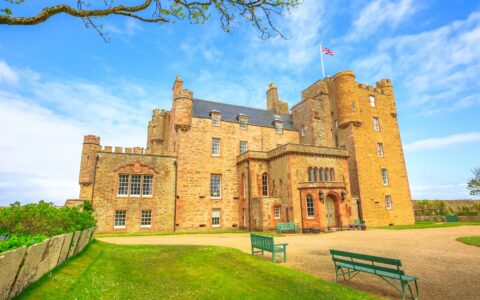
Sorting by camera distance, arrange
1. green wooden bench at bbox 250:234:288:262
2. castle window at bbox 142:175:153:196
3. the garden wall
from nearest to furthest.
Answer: the garden wall
green wooden bench at bbox 250:234:288:262
castle window at bbox 142:175:153:196

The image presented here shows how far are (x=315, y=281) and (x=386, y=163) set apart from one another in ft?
101

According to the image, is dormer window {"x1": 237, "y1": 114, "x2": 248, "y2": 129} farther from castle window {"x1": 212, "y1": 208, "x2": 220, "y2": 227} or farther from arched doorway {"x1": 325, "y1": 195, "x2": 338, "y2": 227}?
arched doorway {"x1": 325, "y1": 195, "x2": 338, "y2": 227}

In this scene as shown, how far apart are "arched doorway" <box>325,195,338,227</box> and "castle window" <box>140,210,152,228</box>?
58.2ft

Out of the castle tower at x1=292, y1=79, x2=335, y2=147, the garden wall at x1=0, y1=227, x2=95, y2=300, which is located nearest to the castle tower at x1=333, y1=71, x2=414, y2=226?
the castle tower at x1=292, y1=79, x2=335, y2=147

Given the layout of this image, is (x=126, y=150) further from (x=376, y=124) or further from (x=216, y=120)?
(x=376, y=124)

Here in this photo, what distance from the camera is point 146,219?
2711 centimetres

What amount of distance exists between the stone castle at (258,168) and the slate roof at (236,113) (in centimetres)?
17

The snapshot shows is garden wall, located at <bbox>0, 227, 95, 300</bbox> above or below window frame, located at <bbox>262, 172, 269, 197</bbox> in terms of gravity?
below

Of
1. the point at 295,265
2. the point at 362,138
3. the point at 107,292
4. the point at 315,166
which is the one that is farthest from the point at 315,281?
the point at 362,138

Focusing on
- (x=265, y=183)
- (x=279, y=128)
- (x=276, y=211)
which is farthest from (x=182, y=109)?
(x=276, y=211)

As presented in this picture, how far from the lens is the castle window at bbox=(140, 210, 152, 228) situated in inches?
1058

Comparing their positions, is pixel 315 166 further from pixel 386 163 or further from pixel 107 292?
pixel 107 292

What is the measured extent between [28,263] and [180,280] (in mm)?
4180

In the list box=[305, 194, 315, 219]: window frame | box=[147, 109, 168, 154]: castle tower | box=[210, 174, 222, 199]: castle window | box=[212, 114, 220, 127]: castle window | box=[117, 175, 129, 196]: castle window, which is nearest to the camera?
box=[305, 194, 315, 219]: window frame
